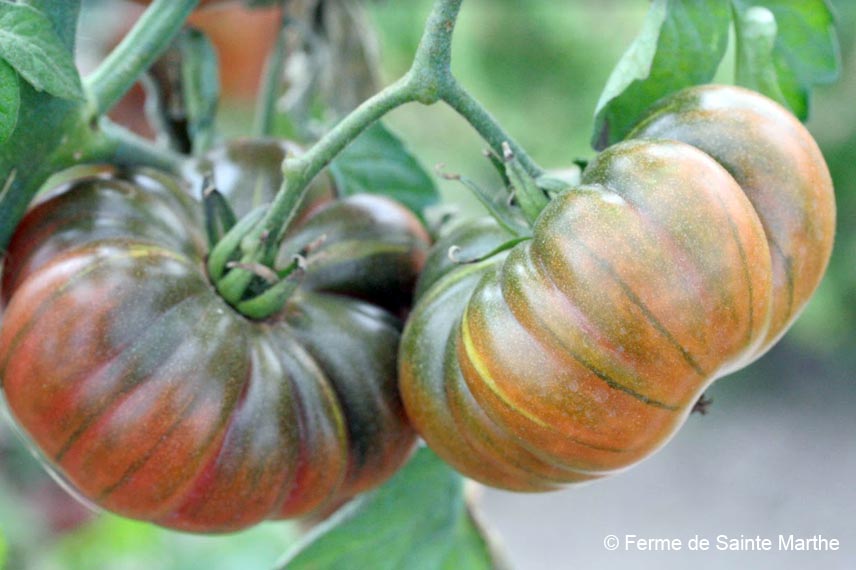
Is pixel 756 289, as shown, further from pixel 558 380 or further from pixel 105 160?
pixel 105 160

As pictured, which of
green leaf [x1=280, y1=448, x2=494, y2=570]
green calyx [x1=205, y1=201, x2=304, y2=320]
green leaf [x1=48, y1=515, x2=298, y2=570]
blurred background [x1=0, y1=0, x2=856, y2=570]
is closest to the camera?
green calyx [x1=205, y1=201, x2=304, y2=320]

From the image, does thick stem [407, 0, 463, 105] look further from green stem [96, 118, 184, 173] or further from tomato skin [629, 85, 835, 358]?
green stem [96, 118, 184, 173]

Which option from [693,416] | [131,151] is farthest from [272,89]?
[693,416]

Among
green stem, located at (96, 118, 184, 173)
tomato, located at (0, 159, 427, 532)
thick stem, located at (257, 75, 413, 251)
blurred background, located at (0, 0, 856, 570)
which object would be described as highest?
thick stem, located at (257, 75, 413, 251)

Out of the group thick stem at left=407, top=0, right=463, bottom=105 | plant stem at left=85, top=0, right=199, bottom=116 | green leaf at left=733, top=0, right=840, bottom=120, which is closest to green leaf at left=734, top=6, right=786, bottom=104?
green leaf at left=733, top=0, right=840, bottom=120

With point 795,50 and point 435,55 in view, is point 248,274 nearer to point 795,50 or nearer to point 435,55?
point 435,55

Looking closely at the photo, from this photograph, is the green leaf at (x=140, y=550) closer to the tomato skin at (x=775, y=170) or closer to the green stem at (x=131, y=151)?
the green stem at (x=131, y=151)

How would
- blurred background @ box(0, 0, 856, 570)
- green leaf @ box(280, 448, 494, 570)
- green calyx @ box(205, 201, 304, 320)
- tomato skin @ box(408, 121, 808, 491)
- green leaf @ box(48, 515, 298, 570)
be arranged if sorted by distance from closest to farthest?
tomato skin @ box(408, 121, 808, 491) < green calyx @ box(205, 201, 304, 320) < green leaf @ box(280, 448, 494, 570) < green leaf @ box(48, 515, 298, 570) < blurred background @ box(0, 0, 856, 570)

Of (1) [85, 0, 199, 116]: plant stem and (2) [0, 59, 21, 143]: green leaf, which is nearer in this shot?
(2) [0, 59, 21, 143]: green leaf

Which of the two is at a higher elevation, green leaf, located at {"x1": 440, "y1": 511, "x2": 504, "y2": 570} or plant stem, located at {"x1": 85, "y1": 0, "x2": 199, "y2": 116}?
plant stem, located at {"x1": 85, "y1": 0, "x2": 199, "y2": 116}
